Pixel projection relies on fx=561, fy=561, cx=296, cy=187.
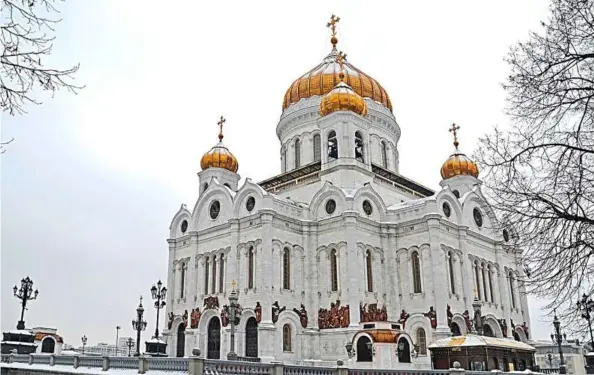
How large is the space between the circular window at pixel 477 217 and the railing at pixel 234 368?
71.9 feet

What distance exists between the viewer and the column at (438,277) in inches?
1083

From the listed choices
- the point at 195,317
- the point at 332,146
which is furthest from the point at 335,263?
the point at 195,317

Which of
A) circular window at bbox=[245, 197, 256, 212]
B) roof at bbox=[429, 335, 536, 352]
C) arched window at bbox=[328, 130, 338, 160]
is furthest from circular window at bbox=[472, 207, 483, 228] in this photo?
circular window at bbox=[245, 197, 256, 212]

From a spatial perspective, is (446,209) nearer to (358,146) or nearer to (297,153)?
(358,146)

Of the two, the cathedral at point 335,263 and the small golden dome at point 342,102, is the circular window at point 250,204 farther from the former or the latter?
the small golden dome at point 342,102

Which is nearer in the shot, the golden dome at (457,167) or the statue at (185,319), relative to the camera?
the statue at (185,319)

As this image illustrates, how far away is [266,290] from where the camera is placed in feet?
90.9

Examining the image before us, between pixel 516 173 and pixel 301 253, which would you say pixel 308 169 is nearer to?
pixel 301 253

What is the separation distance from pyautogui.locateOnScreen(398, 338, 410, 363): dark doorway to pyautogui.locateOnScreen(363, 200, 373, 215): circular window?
753 cm

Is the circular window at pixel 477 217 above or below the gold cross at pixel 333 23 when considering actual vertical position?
below

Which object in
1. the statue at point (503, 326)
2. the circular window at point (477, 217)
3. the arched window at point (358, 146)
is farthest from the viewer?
the circular window at point (477, 217)

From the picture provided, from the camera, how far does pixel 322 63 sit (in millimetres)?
40188

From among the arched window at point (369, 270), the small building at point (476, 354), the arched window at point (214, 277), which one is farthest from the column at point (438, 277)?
the arched window at point (214, 277)

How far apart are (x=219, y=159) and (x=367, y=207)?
1054 centimetres
